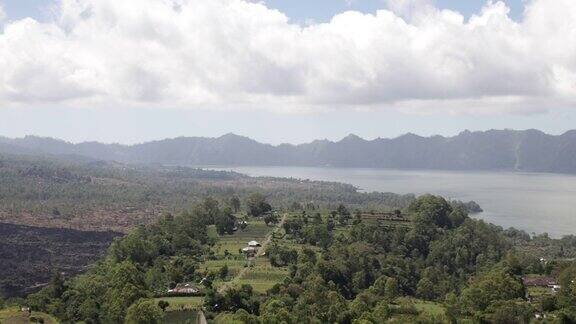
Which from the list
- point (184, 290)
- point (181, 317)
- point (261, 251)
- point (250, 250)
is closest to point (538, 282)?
point (261, 251)

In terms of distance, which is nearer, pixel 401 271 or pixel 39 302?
pixel 39 302

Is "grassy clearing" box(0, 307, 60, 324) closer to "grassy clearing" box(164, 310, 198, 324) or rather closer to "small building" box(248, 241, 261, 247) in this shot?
"grassy clearing" box(164, 310, 198, 324)

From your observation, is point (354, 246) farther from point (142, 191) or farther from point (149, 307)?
point (142, 191)

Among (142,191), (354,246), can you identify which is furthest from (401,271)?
(142,191)

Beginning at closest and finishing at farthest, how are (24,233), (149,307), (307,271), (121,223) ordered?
(149,307)
(307,271)
(24,233)
(121,223)

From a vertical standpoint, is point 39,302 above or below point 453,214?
below

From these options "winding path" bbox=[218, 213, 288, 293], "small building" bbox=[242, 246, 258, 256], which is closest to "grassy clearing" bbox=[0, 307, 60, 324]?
"winding path" bbox=[218, 213, 288, 293]

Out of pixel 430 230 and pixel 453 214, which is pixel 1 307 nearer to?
pixel 430 230

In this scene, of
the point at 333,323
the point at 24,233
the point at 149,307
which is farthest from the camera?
the point at 24,233
